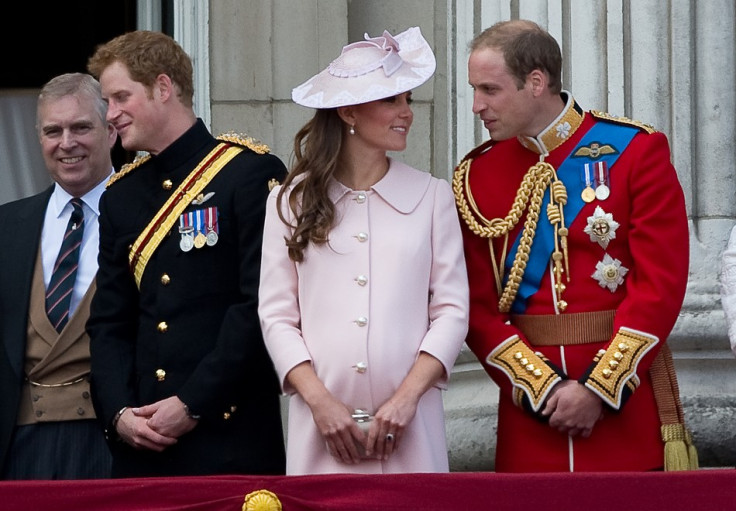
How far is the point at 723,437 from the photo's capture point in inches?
208

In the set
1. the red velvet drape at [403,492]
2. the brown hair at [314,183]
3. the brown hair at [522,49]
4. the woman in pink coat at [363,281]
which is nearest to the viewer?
the red velvet drape at [403,492]

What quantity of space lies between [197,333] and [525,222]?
0.88 m

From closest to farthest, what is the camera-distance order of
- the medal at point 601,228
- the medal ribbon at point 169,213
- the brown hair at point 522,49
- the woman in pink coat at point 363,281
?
the woman in pink coat at point 363,281, the medal at point 601,228, the brown hair at point 522,49, the medal ribbon at point 169,213

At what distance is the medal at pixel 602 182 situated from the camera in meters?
4.49

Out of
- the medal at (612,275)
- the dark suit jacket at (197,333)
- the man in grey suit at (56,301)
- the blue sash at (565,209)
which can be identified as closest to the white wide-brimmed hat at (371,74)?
the dark suit jacket at (197,333)

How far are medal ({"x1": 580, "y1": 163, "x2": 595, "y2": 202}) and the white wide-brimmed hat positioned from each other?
47 centimetres

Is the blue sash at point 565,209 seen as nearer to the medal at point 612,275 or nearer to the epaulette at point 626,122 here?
the epaulette at point 626,122

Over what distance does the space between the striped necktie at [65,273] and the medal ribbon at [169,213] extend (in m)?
0.37

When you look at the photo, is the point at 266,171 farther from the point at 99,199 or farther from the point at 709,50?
the point at 709,50

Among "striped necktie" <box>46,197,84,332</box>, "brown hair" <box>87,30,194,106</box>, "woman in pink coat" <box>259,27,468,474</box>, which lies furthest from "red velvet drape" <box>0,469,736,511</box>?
"brown hair" <box>87,30,194,106</box>

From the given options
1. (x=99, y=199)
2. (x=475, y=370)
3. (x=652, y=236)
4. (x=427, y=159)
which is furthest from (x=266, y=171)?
(x=427, y=159)

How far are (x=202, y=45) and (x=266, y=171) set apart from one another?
2.22m

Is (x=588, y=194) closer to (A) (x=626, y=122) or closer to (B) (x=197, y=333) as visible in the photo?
(A) (x=626, y=122)

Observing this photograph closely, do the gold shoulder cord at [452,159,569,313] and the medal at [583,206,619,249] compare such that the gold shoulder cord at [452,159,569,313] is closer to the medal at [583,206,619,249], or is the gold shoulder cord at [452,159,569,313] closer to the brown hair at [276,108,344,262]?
the medal at [583,206,619,249]
